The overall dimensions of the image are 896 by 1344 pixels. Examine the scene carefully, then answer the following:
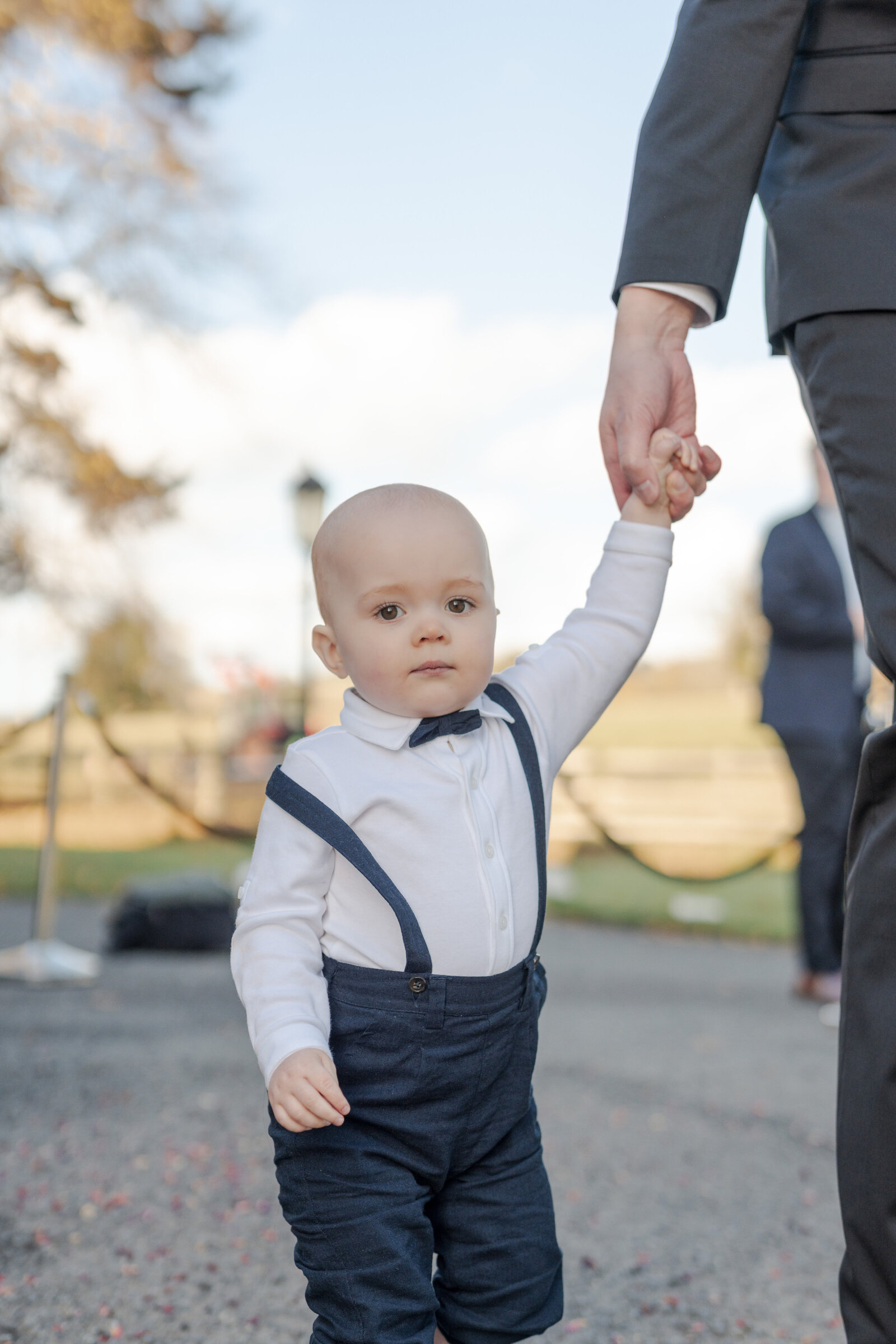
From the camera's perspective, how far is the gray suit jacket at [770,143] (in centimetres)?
131

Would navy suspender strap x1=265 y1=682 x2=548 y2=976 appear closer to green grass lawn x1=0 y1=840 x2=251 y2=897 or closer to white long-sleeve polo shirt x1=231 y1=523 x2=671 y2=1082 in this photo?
white long-sleeve polo shirt x1=231 y1=523 x2=671 y2=1082

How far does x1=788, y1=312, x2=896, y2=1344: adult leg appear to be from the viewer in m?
1.16

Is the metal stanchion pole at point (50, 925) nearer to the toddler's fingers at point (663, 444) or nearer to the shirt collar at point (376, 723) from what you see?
the shirt collar at point (376, 723)

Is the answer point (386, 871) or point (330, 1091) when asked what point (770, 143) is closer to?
point (386, 871)

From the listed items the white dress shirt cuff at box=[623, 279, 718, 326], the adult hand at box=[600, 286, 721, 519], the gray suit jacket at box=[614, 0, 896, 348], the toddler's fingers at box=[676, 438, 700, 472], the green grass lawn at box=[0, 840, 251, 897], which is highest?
the gray suit jacket at box=[614, 0, 896, 348]

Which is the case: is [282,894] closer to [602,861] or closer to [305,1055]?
[305,1055]

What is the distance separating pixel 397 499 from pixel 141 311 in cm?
1037

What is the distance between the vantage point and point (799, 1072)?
138 inches

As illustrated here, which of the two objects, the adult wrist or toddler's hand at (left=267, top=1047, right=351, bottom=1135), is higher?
the adult wrist

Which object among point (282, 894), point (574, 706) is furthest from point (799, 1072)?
point (282, 894)

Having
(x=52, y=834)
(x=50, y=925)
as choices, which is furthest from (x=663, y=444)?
(x=50, y=925)

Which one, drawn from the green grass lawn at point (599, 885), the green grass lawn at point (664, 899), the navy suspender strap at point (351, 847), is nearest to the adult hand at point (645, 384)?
the navy suspender strap at point (351, 847)

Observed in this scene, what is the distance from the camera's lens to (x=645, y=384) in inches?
54.9

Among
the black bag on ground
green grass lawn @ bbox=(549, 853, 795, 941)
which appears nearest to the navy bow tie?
the black bag on ground
